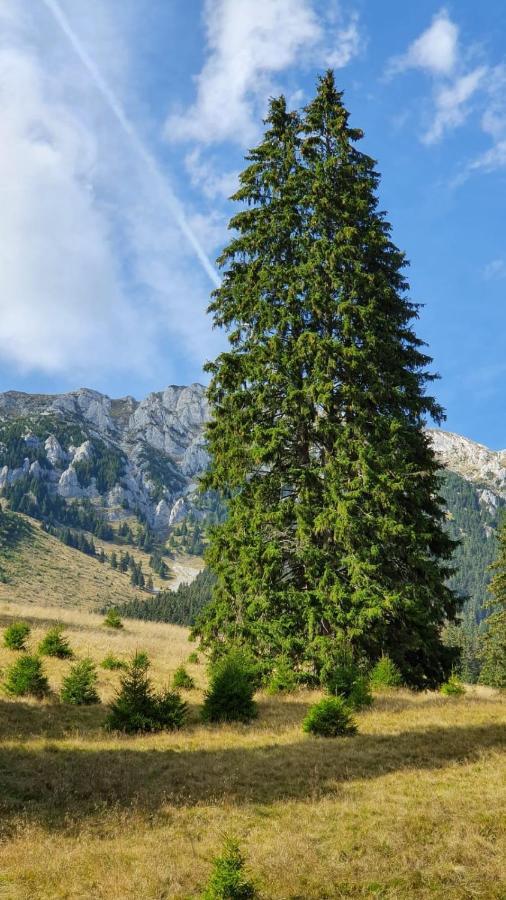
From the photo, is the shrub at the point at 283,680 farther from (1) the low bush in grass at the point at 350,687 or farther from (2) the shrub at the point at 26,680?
(2) the shrub at the point at 26,680

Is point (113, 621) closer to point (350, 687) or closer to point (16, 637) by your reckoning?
point (16, 637)

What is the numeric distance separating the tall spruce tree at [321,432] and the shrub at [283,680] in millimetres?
404

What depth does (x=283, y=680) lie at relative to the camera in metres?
15.0

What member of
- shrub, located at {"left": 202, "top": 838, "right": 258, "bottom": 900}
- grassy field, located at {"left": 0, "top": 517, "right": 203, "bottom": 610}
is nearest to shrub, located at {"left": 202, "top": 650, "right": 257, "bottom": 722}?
shrub, located at {"left": 202, "top": 838, "right": 258, "bottom": 900}

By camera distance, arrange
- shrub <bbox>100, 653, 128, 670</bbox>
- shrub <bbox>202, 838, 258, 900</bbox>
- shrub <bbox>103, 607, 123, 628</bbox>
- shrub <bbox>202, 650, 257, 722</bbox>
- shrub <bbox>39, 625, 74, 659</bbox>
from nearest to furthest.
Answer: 1. shrub <bbox>202, 838, 258, 900</bbox>
2. shrub <bbox>202, 650, 257, 722</bbox>
3. shrub <bbox>100, 653, 128, 670</bbox>
4. shrub <bbox>39, 625, 74, 659</bbox>
5. shrub <bbox>103, 607, 123, 628</bbox>

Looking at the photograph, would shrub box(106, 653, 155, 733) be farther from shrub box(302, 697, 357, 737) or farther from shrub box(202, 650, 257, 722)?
shrub box(302, 697, 357, 737)

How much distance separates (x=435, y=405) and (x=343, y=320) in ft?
15.1

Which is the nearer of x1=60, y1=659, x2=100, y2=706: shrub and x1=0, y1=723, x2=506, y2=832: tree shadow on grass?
x1=0, y1=723, x2=506, y2=832: tree shadow on grass

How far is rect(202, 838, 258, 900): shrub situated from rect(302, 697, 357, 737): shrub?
6.61m

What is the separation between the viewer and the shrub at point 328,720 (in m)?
11.8

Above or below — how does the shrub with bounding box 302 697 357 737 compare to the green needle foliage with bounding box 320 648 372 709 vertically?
below

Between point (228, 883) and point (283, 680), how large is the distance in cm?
999

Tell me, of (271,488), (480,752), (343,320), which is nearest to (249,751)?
(480,752)

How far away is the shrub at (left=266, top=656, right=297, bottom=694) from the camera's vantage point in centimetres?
1498
